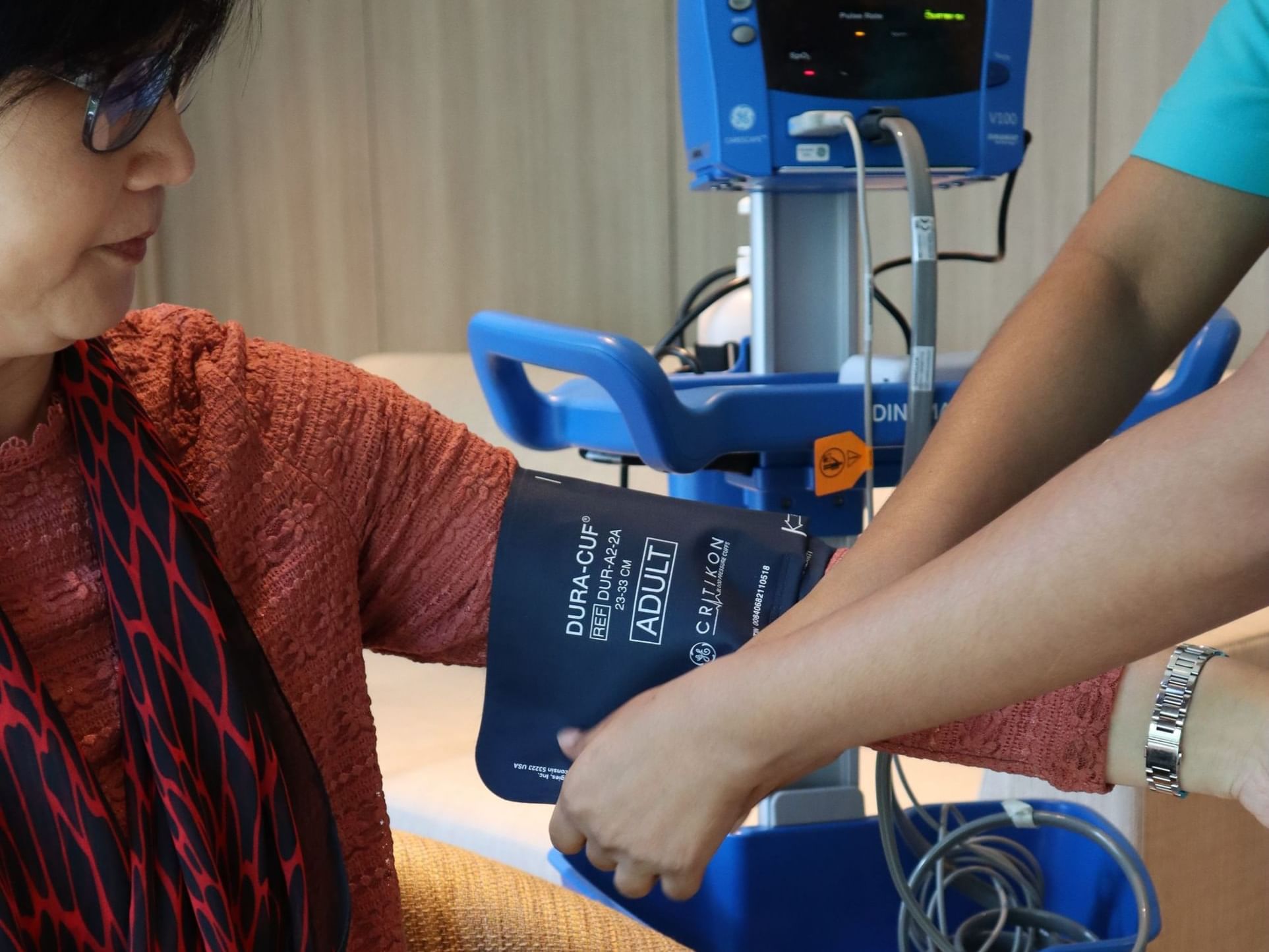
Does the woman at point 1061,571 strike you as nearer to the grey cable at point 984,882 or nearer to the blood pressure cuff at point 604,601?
the blood pressure cuff at point 604,601

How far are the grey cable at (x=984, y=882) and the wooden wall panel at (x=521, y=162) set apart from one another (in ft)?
6.96

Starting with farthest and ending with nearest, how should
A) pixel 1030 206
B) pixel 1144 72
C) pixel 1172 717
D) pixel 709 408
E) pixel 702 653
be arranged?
pixel 1030 206
pixel 1144 72
pixel 709 408
pixel 702 653
pixel 1172 717

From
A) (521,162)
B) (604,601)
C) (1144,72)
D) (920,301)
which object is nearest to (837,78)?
(920,301)

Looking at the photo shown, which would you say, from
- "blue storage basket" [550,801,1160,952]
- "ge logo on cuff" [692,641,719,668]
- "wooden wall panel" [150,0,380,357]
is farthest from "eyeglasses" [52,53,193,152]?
"wooden wall panel" [150,0,380,357]

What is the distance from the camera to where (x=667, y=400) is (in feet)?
4.15

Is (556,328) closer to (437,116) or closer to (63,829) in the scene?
(63,829)

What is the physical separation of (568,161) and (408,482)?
246cm

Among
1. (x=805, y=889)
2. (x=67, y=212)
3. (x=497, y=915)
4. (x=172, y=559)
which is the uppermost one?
(x=67, y=212)

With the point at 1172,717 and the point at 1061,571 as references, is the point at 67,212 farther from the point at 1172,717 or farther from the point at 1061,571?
the point at 1172,717

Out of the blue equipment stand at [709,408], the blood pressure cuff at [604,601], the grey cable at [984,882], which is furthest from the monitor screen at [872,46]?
the grey cable at [984,882]

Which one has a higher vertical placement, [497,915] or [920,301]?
[920,301]

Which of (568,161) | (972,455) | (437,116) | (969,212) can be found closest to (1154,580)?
(972,455)

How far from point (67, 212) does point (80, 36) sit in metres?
0.09

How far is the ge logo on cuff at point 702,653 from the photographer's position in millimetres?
1046
